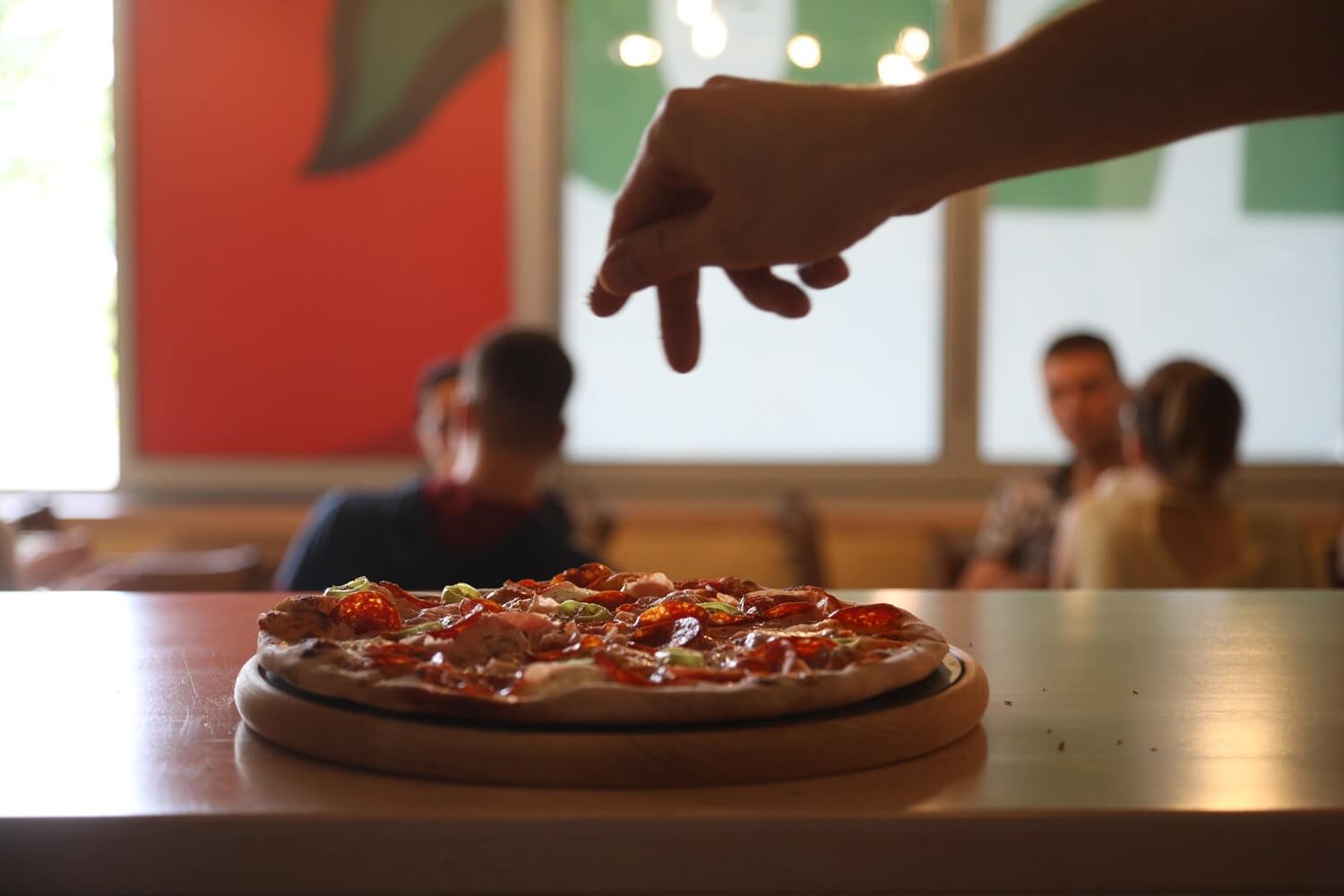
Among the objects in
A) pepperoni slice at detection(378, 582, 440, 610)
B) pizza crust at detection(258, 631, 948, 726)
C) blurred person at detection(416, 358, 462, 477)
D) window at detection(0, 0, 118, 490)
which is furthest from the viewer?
window at detection(0, 0, 118, 490)

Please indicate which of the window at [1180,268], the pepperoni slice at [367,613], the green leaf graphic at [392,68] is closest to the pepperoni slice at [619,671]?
the pepperoni slice at [367,613]

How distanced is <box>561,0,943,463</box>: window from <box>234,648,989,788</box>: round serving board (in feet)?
13.3

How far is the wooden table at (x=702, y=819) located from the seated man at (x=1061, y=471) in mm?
2650

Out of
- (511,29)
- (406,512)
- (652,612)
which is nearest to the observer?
(652,612)

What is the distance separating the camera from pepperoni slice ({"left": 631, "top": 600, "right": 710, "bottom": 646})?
3.33 feet

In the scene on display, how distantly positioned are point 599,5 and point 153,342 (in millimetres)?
2044

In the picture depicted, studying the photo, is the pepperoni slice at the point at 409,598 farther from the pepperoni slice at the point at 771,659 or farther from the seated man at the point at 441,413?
the seated man at the point at 441,413

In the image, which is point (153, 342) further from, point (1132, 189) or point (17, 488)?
point (1132, 189)

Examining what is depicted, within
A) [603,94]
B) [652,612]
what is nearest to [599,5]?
[603,94]

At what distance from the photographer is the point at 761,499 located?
4.98 metres

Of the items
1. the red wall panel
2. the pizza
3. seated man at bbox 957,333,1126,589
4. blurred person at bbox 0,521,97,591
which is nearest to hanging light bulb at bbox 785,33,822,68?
the red wall panel

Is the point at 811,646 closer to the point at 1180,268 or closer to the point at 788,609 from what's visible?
the point at 788,609

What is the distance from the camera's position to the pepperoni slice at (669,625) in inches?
39.9

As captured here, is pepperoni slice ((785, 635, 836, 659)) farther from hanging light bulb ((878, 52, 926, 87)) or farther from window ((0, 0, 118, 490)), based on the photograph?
window ((0, 0, 118, 490))
